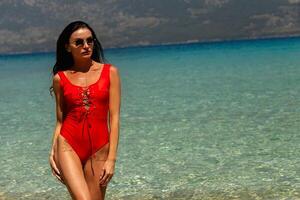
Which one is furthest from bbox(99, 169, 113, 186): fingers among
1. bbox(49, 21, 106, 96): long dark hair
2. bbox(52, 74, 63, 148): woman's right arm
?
bbox(49, 21, 106, 96): long dark hair

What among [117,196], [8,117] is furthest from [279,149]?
[8,117]

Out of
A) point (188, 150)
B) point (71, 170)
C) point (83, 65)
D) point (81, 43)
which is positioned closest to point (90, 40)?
point (81, 43)

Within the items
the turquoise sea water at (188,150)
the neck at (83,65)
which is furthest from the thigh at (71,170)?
the turquoise sea water at (188,150)

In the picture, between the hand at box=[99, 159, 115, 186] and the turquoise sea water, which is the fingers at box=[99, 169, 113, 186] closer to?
the hand at box=[99, 159, 115, 186]

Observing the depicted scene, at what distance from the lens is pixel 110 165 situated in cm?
357

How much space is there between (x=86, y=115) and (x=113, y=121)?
0.72ft

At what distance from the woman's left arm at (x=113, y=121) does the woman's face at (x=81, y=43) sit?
23 cm

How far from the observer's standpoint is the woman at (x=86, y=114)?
3518 mm

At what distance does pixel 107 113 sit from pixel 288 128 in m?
8.56

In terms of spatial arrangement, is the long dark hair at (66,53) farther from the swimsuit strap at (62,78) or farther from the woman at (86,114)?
the swimsuit strap at (62,78)

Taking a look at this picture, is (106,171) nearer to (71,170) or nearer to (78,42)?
(71,170)

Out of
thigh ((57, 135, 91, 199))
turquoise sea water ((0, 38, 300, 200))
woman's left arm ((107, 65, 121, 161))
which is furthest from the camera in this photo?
turquoise sea water ((0, 38, 300, 200))

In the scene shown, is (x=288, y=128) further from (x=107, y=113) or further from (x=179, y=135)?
(x=107, y=113)

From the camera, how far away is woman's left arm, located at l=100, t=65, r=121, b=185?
3561mm
